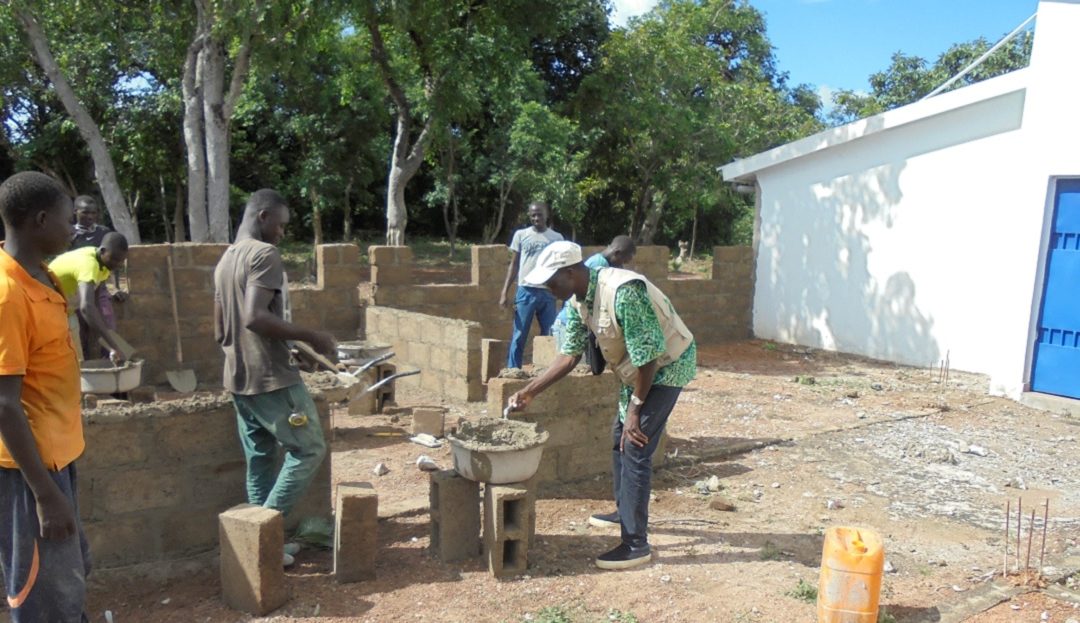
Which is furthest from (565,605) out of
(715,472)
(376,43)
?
(376,43)

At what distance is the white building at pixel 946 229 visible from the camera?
8.30m

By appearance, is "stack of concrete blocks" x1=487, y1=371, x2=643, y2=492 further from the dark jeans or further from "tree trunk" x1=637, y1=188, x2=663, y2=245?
"tree trunk" x1=637, y1=188, x2=663, y2=245

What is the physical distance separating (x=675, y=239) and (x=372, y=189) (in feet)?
35.5

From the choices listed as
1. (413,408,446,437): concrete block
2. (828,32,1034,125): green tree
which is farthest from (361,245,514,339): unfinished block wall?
(828,32,1034,125): green tree

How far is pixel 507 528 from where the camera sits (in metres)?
4.08

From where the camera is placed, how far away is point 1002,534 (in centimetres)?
499

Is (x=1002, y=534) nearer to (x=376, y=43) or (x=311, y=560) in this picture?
(x=311, y=560)

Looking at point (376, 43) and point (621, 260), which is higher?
point (376, 43)

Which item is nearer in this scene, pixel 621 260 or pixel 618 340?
pixel 618 340

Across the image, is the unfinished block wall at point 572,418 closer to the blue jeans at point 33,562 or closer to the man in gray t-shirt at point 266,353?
the man in gray t-shirt at point 266,353

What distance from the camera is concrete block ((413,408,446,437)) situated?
665cm

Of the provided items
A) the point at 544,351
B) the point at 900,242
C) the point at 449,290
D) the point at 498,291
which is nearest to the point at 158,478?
the point at 544,351

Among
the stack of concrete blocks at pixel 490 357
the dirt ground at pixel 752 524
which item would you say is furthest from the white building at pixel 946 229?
the stack of concrete blocks at pixel 490 357

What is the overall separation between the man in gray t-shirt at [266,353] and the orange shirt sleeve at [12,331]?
1343 mm
